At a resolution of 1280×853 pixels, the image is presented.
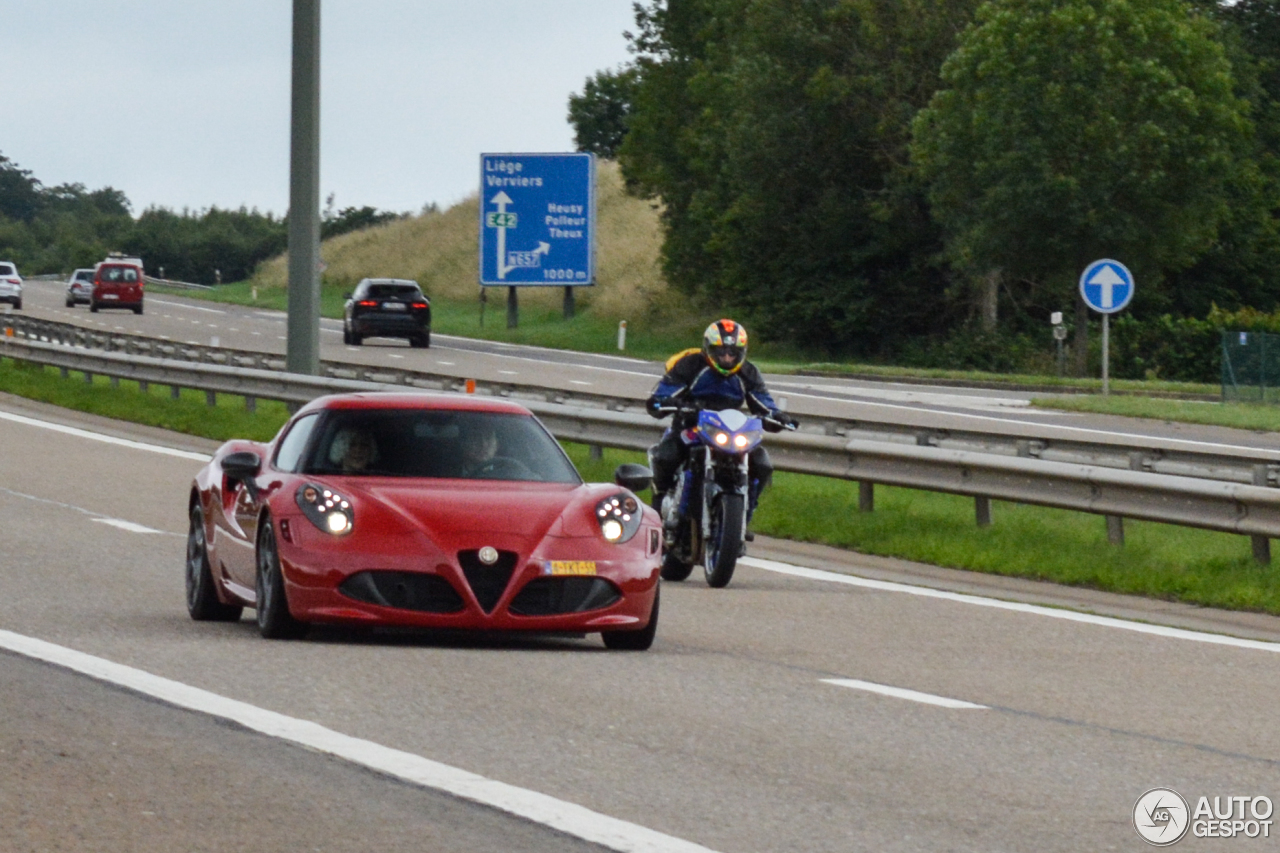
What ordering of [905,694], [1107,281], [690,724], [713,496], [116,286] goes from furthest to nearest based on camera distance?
[116,286] → [1107,281] → [713,496] → [905,694] → [690,724]

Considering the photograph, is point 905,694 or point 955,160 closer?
point 905,694

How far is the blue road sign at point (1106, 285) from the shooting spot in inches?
1340

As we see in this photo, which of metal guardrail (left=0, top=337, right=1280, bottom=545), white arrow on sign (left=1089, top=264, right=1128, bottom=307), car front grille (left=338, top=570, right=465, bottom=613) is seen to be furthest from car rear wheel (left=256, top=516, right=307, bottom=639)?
white arrow on sign (left=1089, top=264, right=1128, bottom=307)

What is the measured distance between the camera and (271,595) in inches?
400

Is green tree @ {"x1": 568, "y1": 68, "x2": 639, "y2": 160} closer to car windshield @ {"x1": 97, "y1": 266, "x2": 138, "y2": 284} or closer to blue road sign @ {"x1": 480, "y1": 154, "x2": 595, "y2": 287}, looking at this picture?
car windshield @ {"x1": 97, "y1": 266, "x2": 138, "y2": 284}

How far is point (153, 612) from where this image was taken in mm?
11500

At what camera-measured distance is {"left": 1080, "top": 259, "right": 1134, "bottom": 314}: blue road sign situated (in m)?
34.0

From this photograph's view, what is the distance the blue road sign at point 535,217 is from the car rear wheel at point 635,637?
152 ft

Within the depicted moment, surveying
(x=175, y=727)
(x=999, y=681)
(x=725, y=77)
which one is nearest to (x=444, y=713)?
(x=175, y=727)

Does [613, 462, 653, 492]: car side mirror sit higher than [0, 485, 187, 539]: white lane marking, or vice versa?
[613, 462, 653, 492]: car side mirror

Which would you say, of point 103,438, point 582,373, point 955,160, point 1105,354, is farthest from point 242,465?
point 955,160

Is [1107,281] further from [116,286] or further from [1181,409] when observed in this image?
[116,286]

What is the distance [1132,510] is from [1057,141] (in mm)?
39985

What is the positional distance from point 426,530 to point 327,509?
0.47 metres
